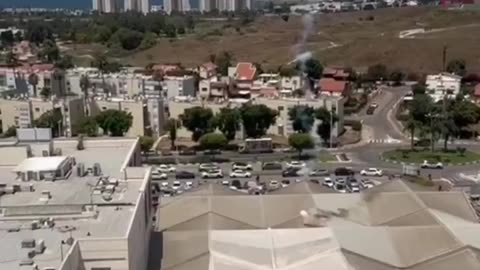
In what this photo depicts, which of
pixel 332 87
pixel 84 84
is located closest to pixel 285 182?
pixel 332 87

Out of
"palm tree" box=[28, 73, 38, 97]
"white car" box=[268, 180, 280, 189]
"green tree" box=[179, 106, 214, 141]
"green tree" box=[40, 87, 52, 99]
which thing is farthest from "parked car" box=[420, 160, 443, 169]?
"palm tree" box=[28, 73, 38, 97]

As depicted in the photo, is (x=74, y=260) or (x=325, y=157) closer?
(x=74, y=260)

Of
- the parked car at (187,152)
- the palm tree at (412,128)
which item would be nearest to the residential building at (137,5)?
the parked car at (187,152)

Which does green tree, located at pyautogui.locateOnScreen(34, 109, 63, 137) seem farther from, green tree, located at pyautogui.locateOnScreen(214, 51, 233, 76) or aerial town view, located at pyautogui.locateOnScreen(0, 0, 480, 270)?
green tree, located at pyautogui.locateOnScreen(214, 51, 233, 76)

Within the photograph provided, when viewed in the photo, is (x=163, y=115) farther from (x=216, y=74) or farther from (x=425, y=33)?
(x=425, y=33)

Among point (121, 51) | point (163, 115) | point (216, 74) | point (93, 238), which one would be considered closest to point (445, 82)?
point (216, 74)

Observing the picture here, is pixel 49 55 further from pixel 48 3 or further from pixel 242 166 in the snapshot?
pixel 48 3
